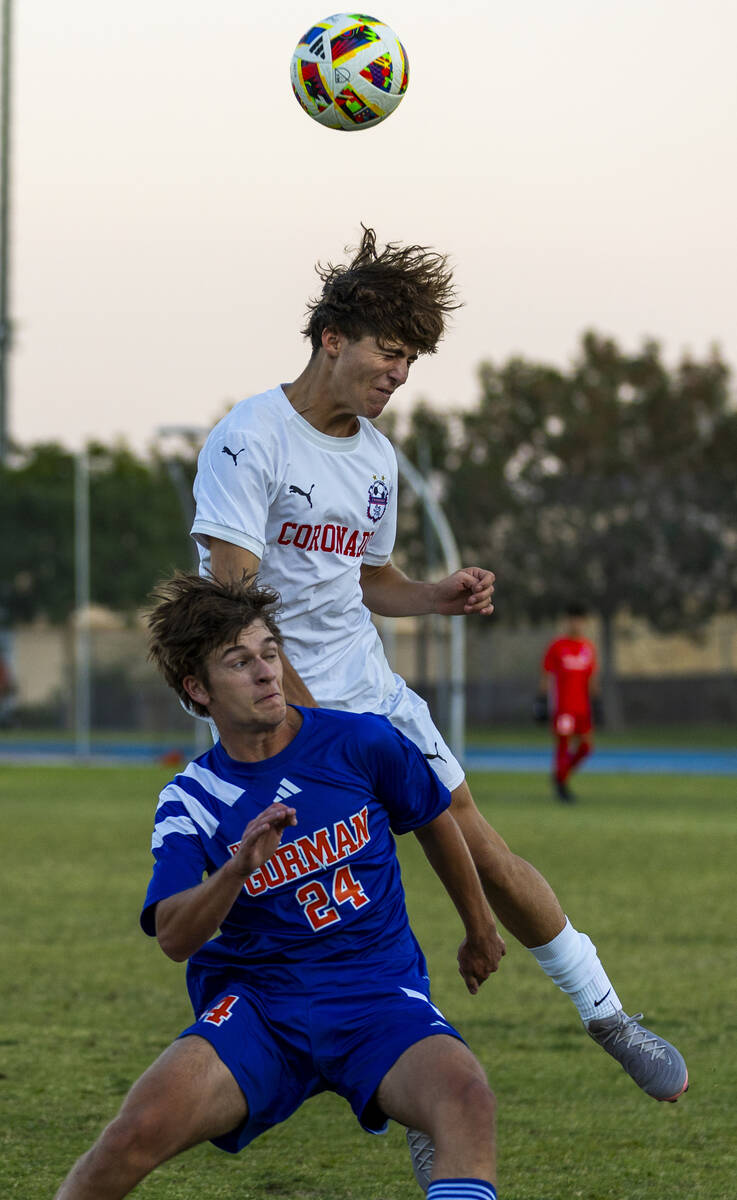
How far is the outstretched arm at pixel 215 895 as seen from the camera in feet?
10.4

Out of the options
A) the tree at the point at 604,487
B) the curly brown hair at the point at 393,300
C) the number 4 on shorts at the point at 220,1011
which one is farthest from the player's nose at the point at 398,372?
the tree at the point at 604,487

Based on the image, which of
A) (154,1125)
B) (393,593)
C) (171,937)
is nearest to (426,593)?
(393,593)

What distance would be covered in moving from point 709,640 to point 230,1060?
4170 centimetres

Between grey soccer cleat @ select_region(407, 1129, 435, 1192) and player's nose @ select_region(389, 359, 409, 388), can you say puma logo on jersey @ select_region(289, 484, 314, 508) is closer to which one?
player's nose @ select_region(389, 359, 409, 388)

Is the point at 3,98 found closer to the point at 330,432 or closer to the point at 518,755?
the point at 518,755

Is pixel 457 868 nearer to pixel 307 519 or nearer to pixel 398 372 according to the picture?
pixel 307 519

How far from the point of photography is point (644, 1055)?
14.4 ft

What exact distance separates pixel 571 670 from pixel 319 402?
1428cm

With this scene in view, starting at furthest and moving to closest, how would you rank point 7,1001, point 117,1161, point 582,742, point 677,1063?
1. point 582,742
2. point 7,1001
3. point 677,1063
4. point 117,1161

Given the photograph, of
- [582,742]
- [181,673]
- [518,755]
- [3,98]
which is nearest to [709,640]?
[518,755]

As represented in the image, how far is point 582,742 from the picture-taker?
60.2ft

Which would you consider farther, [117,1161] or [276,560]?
[276,560]

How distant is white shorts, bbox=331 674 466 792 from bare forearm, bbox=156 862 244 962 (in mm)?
1257

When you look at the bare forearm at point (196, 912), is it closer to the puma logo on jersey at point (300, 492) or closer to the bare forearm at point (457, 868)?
the bare forearm at point (457, 868)
